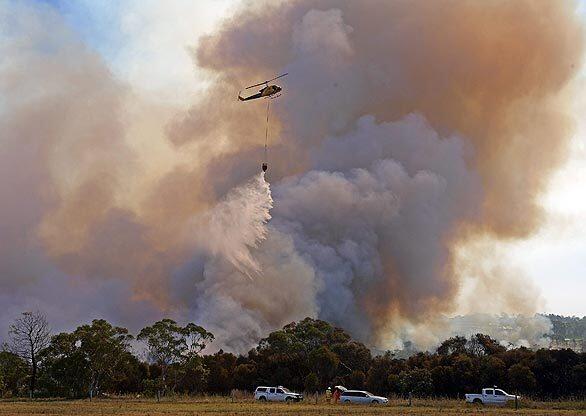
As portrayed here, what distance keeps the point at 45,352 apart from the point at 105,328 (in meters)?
7.59

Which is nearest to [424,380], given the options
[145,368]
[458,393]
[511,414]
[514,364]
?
[458,393]

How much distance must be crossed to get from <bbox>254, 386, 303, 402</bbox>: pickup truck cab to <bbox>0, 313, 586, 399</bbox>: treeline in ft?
35.9

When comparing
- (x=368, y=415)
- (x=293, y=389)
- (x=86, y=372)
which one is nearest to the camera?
(x=368, y=415)

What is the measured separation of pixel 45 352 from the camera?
287ft

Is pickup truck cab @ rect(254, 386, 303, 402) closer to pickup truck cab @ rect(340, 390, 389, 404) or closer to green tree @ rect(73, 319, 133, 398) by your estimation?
pickup truck cab @ rect(340, 390, 389, 404)

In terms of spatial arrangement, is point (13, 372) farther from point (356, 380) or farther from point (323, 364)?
point (356, 380)

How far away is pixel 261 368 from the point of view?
308 feet

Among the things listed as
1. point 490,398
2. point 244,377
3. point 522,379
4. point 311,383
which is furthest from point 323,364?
point 490,398

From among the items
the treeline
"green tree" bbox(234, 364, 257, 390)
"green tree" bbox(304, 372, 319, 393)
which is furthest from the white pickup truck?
"green tree" bbox(234, 364, 257, 390)

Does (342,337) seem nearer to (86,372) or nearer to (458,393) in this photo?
(458,393)

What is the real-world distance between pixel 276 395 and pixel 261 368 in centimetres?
1779

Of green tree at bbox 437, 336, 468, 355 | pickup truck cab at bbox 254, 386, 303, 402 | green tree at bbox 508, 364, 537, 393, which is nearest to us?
pickup truck cab at bbox 254, 386, 303, 402

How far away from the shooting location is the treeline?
77375 mm

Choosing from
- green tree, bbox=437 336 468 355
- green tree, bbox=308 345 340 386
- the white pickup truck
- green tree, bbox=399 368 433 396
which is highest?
green tree, bbox=437 336 468 355
